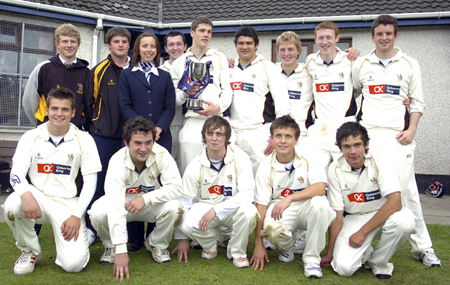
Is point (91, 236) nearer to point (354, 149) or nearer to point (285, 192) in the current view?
point (285, 192)

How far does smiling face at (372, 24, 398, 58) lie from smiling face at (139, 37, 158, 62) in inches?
91.9

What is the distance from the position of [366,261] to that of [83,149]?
2.84 meters

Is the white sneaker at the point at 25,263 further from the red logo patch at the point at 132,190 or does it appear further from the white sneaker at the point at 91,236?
the red logo patch at the point at 132,190

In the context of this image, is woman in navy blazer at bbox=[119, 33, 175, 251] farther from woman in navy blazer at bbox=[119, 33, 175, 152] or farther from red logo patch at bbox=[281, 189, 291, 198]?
red logo patch at bbox=[281, 189, 291, 198]

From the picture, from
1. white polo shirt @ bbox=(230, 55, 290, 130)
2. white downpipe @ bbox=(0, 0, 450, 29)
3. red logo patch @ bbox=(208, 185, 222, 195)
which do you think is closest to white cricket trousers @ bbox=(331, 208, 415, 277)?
red logo patch @ bbox=(208, 185, 222, 195)

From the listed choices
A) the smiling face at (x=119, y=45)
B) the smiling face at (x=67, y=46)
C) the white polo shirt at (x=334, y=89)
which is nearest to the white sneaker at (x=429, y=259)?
the white polo shirt at (x=334, y=89)

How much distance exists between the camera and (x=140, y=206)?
11.6 feet

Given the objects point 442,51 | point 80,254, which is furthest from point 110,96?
point 442,51


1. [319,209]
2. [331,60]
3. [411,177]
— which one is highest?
[331,60]

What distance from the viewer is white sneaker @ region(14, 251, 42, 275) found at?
3.27 m

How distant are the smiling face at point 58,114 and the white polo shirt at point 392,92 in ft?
9.56

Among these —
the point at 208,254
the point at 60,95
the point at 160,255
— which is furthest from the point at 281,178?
the point at 60,95

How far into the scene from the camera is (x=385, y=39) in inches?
160

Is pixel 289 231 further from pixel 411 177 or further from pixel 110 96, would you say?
pixel 110 96
